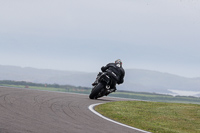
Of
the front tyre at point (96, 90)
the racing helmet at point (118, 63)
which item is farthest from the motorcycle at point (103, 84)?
the racing helmet at point (118, 63)

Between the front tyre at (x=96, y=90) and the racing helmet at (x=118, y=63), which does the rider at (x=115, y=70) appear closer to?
the racing helmet at (x=118, y=63)

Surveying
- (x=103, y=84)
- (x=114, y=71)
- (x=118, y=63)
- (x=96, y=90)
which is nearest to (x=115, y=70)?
(x=114, y=71)

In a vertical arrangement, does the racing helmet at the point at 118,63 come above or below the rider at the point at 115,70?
above

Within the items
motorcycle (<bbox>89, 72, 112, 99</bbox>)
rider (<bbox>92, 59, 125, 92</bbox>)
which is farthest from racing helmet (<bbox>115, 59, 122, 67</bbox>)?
motorcycle (<bbox>89, 72, 112, 99</bbox>)

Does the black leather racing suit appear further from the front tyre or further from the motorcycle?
the front tyre

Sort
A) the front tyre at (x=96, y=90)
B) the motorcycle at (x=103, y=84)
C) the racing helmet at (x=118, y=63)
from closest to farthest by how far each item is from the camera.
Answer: the motorcycle at (x=103, y=84) < the front tyre at (x=96, y=90) < the racing helmet at (x=118, y=63)

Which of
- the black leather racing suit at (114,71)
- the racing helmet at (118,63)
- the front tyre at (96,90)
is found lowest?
the front tyre at (96,90)

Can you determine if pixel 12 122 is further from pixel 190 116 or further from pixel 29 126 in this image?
pixel 190 116

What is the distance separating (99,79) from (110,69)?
0.81m

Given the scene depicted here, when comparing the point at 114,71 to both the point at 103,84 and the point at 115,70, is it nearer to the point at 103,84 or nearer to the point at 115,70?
the point at 115,70

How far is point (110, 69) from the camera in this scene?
21625 mm

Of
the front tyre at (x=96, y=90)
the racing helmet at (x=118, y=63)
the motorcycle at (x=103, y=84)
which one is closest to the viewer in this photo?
the motorcycle at (x=103, y=84)

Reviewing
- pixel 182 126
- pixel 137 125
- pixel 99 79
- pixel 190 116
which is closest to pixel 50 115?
pixel 137 125

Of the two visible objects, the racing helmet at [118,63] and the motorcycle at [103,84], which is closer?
the motorcycle at [103,84]
